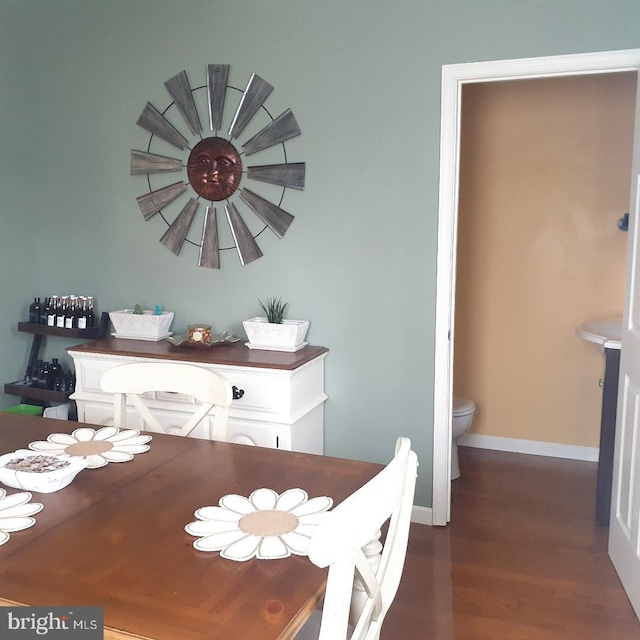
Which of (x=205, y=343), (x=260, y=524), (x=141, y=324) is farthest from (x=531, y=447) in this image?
(x=260, y=524)

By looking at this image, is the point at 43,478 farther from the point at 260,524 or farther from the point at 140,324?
the point at 140,324

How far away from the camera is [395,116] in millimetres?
2869

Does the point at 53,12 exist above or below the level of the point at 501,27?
above

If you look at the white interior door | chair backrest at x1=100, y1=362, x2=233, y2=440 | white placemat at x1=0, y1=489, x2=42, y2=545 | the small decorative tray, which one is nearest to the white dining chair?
white placemat at x1=0, y1=489, x2=42, y2=545

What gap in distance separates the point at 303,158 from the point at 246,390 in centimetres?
110

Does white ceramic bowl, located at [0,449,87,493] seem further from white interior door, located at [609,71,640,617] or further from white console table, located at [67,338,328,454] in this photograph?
white interior door, located at [609,71,640,617]

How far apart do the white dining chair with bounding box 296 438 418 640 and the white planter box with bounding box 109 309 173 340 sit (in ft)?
6.85

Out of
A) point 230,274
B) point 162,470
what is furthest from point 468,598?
point 230,274

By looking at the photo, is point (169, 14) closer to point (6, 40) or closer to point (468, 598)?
point (6, 40)

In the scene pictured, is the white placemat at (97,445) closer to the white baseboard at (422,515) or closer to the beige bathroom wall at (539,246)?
the white baseboard at (422,515)

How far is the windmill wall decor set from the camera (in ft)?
10.1

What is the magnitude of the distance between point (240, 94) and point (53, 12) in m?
1.16

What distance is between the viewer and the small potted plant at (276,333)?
2972mm

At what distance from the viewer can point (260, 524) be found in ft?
4.50
